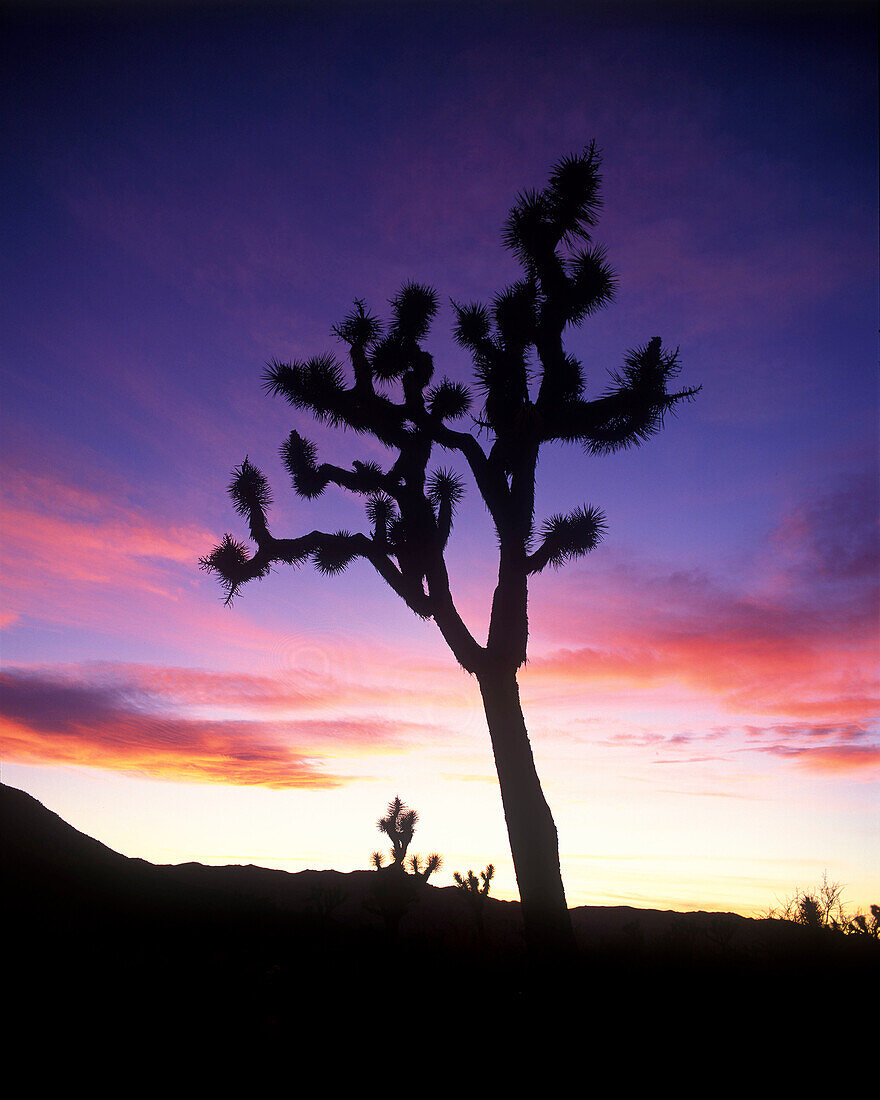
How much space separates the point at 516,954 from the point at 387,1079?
4122 millimetres

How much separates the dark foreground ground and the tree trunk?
36 cm

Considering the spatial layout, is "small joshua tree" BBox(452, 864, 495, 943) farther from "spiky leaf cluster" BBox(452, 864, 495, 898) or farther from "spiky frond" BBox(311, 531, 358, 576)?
"spiky frond" BBox(311, 531, 358, 576)

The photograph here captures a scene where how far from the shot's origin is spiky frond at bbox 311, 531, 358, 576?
9.34 m

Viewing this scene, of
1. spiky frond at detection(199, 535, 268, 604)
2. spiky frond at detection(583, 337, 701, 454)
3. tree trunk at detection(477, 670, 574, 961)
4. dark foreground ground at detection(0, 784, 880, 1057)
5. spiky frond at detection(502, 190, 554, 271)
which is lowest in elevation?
dark foreground ground at detection(0, 784, 880, 1057)

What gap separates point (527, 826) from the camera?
7145mm

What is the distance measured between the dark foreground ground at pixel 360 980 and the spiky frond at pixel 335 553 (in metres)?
5.34

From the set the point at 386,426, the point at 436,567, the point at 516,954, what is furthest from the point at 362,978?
the point at 386,426

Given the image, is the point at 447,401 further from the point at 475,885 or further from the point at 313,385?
the point at 475,885

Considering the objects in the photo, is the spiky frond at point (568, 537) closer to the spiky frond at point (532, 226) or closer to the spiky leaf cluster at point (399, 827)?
the spiky frond at point (532, 226)

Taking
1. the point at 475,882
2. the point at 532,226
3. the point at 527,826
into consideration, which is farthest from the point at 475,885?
the point at 532,226

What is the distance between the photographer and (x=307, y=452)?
10.4 meters

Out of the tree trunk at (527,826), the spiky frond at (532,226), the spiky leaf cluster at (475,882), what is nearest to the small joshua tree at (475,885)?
the spiky leaf cluster at (475,882)

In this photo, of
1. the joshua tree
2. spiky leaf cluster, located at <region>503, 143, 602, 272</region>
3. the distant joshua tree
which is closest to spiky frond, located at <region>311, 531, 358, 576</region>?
the joshua tree

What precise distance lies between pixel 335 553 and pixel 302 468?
6.10 feet
